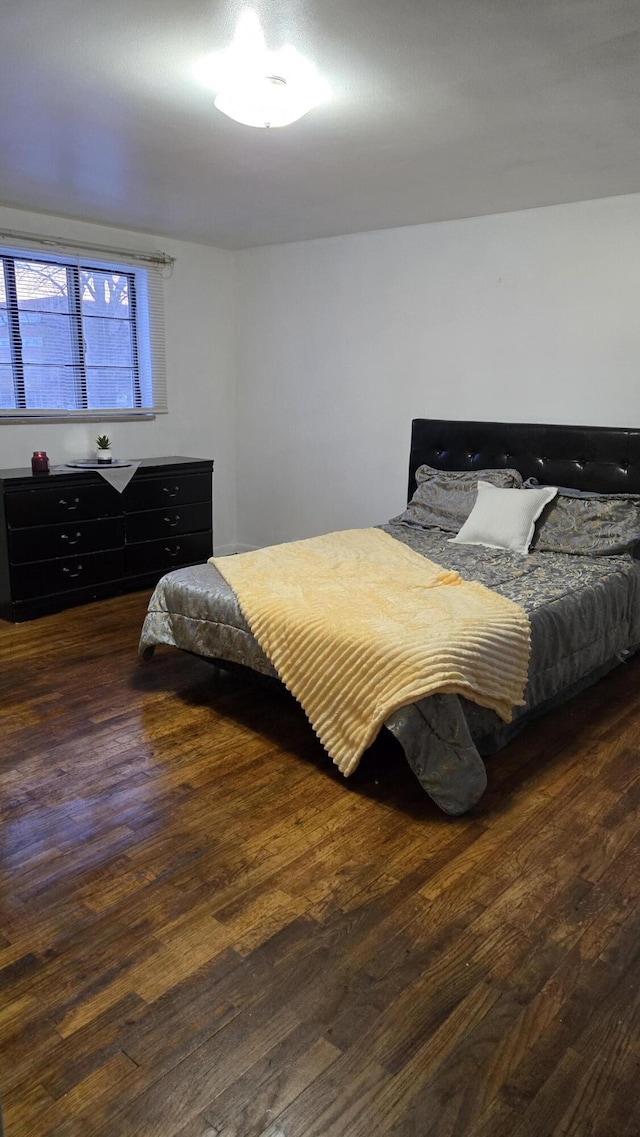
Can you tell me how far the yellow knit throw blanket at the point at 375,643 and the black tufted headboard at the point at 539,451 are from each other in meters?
1.37

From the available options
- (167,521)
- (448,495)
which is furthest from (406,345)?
(167,521)

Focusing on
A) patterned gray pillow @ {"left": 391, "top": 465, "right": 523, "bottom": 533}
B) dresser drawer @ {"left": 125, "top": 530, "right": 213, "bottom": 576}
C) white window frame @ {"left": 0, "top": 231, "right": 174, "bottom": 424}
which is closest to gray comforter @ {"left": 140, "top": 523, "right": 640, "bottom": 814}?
patterned gray pillow @ {"left": 391, "top": 465, "right": 523, "bottom": 533}

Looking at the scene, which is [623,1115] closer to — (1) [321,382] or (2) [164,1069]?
(2) [164,1069]

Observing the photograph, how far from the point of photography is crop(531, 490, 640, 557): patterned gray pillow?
352 centimetres

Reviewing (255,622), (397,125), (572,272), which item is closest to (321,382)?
(572,272)

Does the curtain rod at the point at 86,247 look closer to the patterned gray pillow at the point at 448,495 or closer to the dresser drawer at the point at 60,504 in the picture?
the dresser drawer at the point at 60,504

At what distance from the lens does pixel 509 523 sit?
3723 millimetres

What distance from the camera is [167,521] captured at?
488 centimetres

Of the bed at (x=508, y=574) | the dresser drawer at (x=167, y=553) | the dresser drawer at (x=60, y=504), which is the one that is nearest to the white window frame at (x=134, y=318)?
the dresser drawer at (x=60, y=504)

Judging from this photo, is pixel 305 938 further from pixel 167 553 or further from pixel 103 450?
pixel 103 450

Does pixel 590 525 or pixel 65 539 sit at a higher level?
pixel 590 525

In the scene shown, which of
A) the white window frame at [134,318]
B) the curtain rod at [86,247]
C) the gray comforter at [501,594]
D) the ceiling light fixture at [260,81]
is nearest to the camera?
the ceiling light fixture at [260,81]

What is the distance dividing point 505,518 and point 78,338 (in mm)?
2958

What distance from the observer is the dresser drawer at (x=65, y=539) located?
408cm
